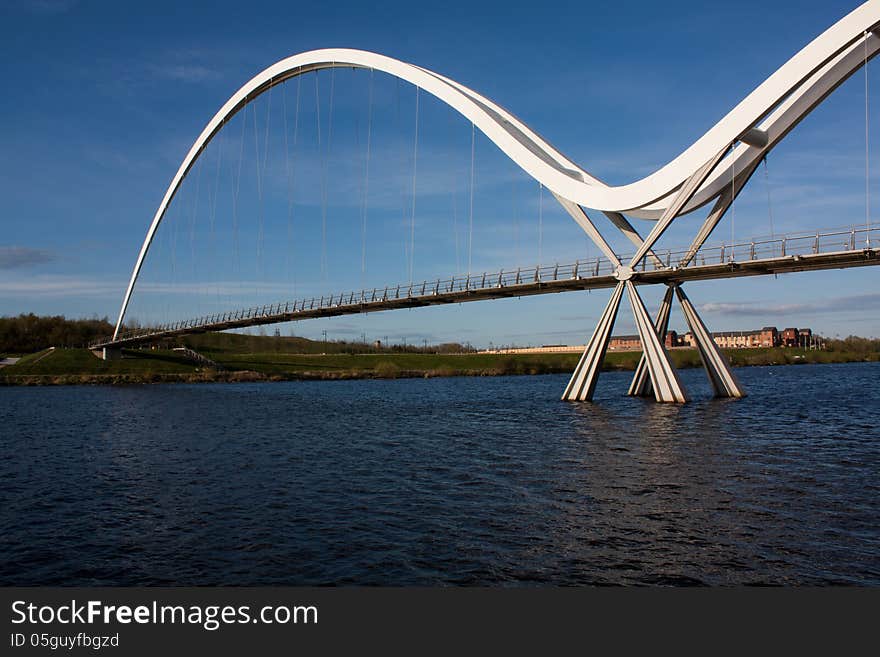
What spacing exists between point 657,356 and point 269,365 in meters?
64.9

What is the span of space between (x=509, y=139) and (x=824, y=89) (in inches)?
585

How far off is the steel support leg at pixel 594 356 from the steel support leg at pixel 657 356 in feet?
3.32

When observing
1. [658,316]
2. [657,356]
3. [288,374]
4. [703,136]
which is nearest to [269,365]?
[288,374]

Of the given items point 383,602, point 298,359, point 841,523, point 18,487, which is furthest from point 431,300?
point 298,359

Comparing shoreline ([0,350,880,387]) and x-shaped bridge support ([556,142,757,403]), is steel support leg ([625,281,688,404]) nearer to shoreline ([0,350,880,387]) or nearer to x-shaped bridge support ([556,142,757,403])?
x-shaped bridge support ([556,142,757,403])

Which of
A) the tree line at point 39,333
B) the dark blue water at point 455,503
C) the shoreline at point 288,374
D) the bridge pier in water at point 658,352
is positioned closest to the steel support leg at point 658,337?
the bridge pier in water at point 658,352

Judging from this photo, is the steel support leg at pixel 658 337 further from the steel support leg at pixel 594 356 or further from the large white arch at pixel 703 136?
the large white arch at pixel 703 136

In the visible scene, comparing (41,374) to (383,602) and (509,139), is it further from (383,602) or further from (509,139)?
(383,602)

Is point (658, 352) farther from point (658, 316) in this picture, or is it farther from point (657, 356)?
point (658, 316)

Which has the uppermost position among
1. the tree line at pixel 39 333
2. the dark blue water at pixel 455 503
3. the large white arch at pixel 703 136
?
the large white arch at pixel 703 136

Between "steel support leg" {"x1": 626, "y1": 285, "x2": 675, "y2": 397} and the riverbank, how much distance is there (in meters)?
41.0

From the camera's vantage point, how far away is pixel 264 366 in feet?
286

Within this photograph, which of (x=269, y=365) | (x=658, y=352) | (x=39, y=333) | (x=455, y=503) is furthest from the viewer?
(x=39, y=333)

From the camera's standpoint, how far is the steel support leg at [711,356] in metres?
33.8
